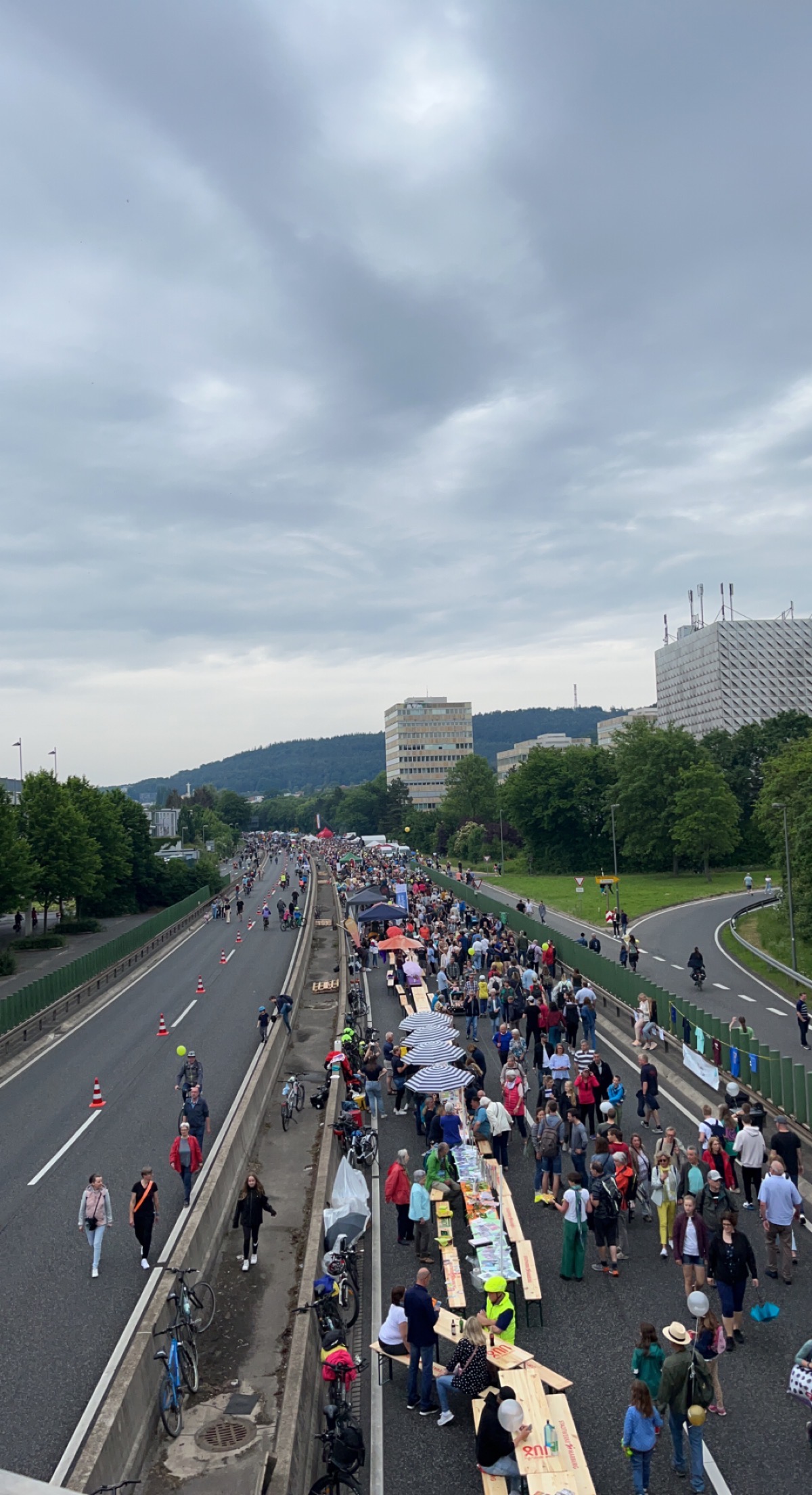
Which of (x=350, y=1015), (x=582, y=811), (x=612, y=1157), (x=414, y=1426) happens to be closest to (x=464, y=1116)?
(x=612, y=1157)

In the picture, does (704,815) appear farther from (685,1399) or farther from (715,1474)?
(685,1399)

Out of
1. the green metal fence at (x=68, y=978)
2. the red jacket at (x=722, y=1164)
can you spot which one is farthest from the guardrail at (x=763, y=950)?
the green metal fence at (x=68, y=978)

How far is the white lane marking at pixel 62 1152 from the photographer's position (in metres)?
16.9

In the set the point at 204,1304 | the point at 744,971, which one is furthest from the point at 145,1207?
the point at 744,971

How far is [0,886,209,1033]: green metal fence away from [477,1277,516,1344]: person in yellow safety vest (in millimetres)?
20780

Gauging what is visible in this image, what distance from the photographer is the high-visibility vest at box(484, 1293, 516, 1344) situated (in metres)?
10.4

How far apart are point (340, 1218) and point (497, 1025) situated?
10.5m

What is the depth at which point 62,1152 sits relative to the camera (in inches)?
719

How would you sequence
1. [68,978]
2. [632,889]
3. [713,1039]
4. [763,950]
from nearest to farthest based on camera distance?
[713,1039], [68,978], [763,950], [632,889]

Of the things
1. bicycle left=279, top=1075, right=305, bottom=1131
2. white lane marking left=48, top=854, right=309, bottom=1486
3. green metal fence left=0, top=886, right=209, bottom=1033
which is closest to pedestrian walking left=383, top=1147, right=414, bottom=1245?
white lane marking left=48, top=854, right=309, bottom=1486

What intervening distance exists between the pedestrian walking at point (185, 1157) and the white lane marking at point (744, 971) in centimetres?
2331

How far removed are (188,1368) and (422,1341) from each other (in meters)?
2.70

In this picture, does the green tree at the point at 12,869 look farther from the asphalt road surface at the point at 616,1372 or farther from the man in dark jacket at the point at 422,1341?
the man in dark jacket at the point at 422,1341

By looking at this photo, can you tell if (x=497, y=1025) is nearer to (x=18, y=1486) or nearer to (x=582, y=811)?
(x=18, y=1486)
